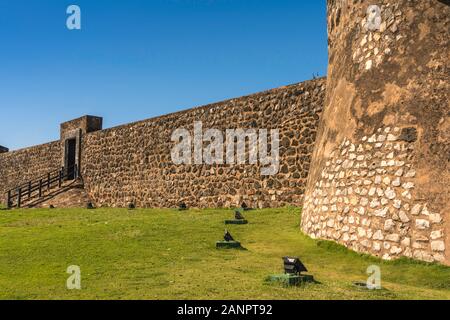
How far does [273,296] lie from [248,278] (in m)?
1.11

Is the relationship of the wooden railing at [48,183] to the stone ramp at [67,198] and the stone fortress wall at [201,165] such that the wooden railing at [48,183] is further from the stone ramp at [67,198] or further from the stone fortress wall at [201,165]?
the stone fortress wall at [201,165]

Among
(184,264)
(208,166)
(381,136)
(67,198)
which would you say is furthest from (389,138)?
(67,198)

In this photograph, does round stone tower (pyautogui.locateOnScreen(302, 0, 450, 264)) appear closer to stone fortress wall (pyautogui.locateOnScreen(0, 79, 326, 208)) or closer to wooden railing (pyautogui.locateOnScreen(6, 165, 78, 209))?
stone fortress wall (pyautogui.locateOnScreen(0, 79, 326, 208))

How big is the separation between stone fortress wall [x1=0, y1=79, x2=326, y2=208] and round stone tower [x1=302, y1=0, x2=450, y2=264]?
3734 mm

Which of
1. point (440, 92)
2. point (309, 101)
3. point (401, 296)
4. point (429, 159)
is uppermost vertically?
point (309, 101)

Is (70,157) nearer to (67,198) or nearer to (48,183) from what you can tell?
(48,183)

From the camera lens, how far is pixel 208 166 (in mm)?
16500

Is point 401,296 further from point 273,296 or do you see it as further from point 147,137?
point 147,137

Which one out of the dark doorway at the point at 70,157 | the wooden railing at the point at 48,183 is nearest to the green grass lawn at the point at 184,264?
the wooden railing at the point at 48,183

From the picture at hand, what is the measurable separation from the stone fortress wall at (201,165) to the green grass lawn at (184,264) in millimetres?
2420

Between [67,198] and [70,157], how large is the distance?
3.99 meters

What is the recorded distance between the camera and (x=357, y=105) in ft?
29.4

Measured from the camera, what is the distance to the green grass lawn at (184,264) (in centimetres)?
579

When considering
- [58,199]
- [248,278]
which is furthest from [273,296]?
[58,199]
